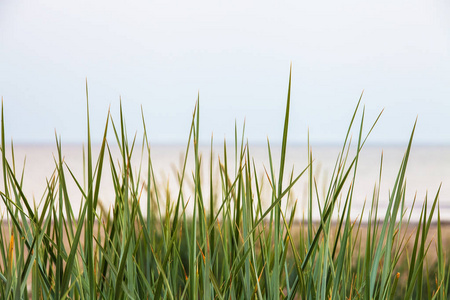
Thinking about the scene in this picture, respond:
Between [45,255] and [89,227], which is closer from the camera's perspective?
[89,227]

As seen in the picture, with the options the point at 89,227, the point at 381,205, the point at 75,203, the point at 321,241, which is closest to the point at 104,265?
the point at 89,227

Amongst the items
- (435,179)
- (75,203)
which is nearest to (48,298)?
(75,203)

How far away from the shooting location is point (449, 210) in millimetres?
5660

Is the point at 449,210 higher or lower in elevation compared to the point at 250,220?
lower

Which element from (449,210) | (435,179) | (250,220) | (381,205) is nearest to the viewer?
(250,220)

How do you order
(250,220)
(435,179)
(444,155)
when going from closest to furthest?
(250,220)
(435,179)
(444,155)

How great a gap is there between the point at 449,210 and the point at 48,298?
19.2ft

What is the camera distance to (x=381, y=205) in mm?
6488

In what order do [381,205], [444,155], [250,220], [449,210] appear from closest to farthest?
[250,220] → [449,210] → [381,205] → [444,155]

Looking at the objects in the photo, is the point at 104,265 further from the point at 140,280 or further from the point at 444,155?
the point at 444,155

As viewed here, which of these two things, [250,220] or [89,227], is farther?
[250,220]

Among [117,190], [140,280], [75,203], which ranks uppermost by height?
[117,190]

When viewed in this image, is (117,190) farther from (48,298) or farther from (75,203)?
(75,203)

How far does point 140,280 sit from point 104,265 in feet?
0.17
